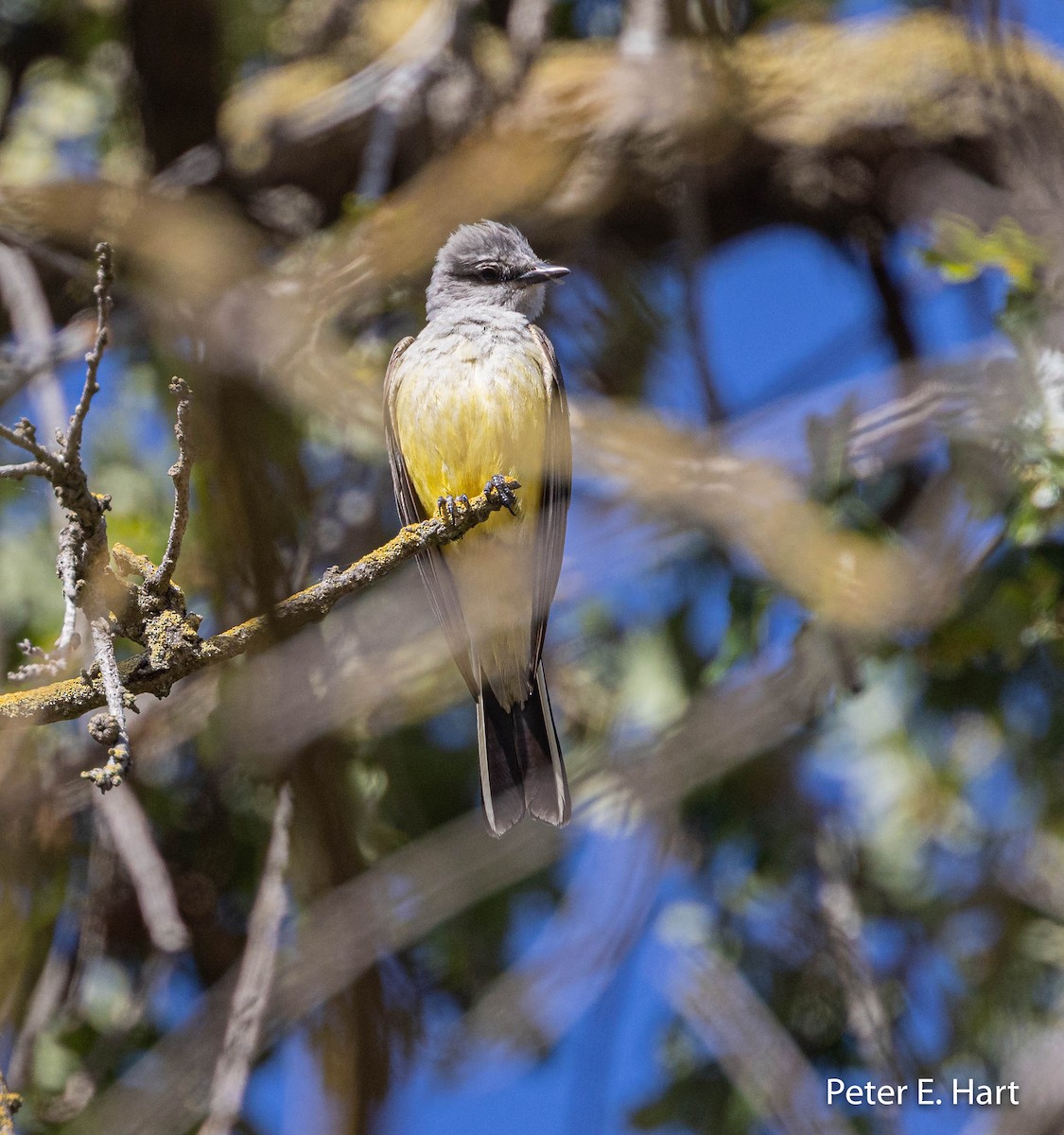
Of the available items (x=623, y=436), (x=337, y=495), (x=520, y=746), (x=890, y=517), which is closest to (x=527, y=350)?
(x=623, y=436)

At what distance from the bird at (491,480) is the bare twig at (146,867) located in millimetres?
1042

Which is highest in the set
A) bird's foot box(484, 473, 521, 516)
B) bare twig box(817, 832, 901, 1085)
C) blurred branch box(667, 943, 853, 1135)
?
bird's foot box(484, 473, 521, 516)

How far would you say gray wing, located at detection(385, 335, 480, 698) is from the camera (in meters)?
4.21

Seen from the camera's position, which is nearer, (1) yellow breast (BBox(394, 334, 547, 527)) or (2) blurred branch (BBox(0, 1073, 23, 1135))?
(2) blurred branch (BBox(0, 1073, 23, 1135))

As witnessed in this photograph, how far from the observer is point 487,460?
4.04m

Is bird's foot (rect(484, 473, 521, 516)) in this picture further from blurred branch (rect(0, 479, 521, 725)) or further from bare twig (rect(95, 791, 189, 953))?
bare twig (rect(95, 791, 189, 953))

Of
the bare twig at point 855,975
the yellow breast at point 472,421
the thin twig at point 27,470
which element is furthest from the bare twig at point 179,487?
the bare twig at point 855,975

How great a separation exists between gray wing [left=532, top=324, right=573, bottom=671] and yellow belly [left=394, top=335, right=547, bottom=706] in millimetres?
32

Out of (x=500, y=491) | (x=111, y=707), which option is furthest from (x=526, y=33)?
(x=111, y=707)

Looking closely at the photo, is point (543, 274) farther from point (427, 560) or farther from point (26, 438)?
point (26, 438)

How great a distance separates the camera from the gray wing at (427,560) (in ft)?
13.8

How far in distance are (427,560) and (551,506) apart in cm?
44

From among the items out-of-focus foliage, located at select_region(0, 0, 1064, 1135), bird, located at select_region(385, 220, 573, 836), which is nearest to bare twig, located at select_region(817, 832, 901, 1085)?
out-of-focus foliage, located at select_region(0, 0, 1064, 1135)

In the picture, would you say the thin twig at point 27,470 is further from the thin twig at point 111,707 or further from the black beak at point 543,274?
the black beak at point 543,274
